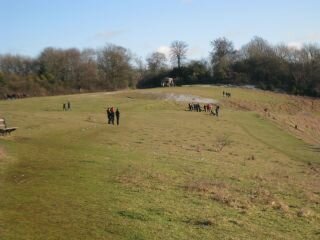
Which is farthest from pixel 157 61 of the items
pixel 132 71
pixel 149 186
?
pixel 149 186

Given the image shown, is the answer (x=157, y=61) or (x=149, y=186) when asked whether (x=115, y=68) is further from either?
(x=149, y=186)

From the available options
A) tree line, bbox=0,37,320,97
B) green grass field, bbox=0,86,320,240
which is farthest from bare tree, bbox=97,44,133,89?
green grass field, bbox=0,86,320,240

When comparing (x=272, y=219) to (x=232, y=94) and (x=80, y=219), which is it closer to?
(x=80, y=219)

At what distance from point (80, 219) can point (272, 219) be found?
619 cm

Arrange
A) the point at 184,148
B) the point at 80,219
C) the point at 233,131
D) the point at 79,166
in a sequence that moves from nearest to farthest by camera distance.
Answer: the point at 80,219, the point at 79,166, the point at 184,148, the point at 233,131

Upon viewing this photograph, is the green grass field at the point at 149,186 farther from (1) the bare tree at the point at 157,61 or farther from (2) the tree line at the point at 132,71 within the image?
(1) the bare tree at the point at 157,61

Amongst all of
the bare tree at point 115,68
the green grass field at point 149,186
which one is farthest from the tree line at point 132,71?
the green grass field at point 149,186

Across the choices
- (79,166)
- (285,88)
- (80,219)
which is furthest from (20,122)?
(285,88)

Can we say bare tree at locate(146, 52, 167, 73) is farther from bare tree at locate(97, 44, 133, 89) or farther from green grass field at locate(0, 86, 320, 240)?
green grass field at locate(0, 86, 320, 240)

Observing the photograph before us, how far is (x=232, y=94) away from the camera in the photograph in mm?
97062

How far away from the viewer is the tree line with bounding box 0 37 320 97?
113938mm

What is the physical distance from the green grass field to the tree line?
7491cm

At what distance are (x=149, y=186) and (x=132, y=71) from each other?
113 m

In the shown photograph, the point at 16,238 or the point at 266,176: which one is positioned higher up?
the point at 16,238
